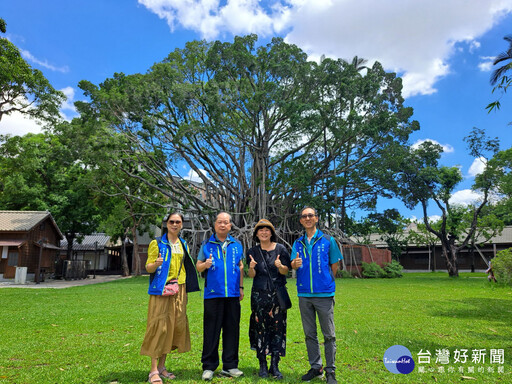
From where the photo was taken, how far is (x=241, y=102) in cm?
1894

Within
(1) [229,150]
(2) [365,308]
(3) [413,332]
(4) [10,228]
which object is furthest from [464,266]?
(4) [10,228]

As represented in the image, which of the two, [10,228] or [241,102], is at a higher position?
[241,102]

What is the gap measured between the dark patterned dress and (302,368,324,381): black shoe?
31 centimetres

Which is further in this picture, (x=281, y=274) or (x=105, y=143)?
(x=105, y=143)

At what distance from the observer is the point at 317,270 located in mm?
3797

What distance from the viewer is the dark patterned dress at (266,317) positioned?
3.77m

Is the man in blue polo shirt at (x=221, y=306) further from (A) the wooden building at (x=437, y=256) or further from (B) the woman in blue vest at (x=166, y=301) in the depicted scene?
(A) the wooden building at (x=437, y=256)

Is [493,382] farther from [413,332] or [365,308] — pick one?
[365,308]

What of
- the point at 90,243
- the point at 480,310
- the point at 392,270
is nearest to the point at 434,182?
the point at 392,270

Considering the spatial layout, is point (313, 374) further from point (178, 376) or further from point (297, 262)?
point (178, 376)

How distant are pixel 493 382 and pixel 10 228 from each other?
23.9 m

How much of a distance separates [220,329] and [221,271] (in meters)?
0.61

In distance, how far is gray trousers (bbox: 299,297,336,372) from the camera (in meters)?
3.62

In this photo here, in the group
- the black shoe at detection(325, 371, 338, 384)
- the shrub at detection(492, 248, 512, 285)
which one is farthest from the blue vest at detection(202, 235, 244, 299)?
the shrub at detection(492, 248, 512, 285)
